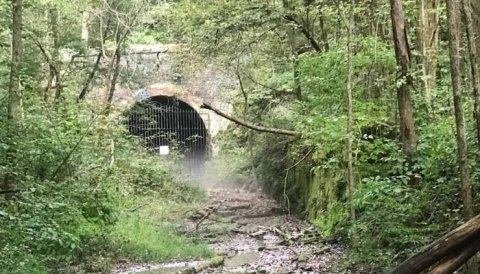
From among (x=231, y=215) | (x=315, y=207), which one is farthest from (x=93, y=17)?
(x=315, y=207)

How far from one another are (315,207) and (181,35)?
7515mm

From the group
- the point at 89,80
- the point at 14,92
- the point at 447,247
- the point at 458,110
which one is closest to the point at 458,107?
the point at 458,110

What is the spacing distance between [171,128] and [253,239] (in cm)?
1189

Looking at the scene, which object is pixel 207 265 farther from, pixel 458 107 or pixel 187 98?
pixel 187 98

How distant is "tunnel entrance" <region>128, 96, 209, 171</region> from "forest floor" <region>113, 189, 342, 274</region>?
121 inches

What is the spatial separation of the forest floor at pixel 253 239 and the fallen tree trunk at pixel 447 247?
185 inches

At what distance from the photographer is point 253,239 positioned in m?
14.4

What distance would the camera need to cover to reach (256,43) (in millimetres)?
16750

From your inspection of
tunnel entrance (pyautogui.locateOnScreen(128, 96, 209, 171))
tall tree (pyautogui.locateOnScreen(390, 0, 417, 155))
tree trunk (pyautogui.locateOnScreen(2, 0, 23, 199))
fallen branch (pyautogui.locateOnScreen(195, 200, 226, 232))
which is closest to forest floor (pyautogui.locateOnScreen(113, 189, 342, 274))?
fallen branch (pyautogui.locateOnScreen(195, 200, 226, 232))

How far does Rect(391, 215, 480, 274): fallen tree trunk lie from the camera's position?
165 inches

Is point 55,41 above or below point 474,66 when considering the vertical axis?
above

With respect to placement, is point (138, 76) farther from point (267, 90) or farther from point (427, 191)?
point (427, 191)

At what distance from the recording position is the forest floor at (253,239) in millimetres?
10375

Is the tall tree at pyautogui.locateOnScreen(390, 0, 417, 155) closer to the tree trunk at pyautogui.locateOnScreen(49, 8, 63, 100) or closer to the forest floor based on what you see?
the forest floor
